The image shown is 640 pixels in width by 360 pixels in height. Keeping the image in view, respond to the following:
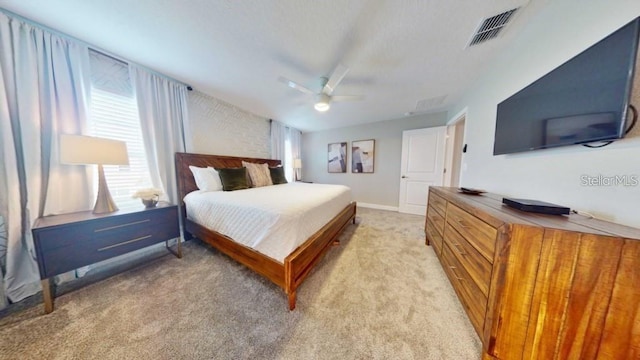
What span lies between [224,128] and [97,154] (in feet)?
5.98

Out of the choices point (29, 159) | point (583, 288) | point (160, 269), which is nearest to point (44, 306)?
point (160, 269)

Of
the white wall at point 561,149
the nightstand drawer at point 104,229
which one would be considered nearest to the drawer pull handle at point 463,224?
the white wall at point 561,149

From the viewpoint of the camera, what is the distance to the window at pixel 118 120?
185 centimetres

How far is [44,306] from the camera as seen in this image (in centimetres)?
132

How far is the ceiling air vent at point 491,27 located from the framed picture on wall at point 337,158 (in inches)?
123

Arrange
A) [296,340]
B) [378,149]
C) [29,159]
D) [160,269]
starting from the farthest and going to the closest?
[378,149] < [160,269] < [29,159] < [296,340]

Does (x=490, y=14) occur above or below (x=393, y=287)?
above

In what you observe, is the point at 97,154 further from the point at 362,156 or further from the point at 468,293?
the point at 362,156

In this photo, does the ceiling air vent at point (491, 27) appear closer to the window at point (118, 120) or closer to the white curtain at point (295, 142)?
the window at point (118, 120)

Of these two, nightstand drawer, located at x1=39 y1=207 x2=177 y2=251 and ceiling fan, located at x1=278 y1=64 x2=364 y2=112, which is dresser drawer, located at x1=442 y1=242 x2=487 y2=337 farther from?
nightstand drawer, located at x1=39 y1=207 x2=177 y2=251

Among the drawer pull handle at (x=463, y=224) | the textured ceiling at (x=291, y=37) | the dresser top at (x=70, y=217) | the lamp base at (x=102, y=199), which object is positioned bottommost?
the dresser top at (x=70, y=217)

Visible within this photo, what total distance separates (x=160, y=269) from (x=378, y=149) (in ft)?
14.1

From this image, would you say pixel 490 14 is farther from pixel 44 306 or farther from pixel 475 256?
pixel 44 306

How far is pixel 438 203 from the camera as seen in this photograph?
2.02 m
